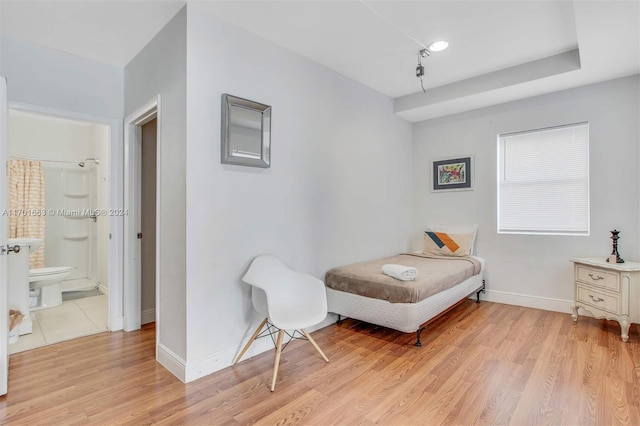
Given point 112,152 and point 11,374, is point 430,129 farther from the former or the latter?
point 11,374

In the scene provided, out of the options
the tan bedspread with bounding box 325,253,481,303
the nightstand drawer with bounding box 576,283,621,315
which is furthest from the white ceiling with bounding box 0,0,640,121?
the nightstand drawer with bounding box 576,283,621,315

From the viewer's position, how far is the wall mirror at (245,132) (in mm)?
2346

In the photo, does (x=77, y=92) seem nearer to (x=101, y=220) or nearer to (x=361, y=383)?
(x=101, y=220)

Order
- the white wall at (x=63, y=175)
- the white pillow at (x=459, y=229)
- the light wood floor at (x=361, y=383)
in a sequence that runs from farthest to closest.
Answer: the white wall at (x=63, y=175), the white pillow at (x=459, y=229), the light wood floor at (x=361, y=383)

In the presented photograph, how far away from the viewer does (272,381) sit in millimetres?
2064

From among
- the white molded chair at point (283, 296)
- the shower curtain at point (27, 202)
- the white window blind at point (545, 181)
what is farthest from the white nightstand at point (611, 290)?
the shower curtain at point (27, 202)

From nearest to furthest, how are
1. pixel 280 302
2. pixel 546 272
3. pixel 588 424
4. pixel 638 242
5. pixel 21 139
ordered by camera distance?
pixel 588 424 → pixel 280 302 → pixel 638 242 → pixel 546 272 → pixel 21 139

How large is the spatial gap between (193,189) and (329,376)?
1.58 m

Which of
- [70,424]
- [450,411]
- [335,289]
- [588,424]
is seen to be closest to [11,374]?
[70,424]

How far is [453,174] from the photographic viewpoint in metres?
4.29

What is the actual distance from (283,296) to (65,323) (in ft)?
7.88

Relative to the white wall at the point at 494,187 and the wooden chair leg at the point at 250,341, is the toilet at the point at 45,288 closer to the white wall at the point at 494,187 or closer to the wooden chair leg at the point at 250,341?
the wooden chair leg at the point at 250,341

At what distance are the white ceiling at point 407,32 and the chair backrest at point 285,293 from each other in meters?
1.85

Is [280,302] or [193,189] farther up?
[193,189]
